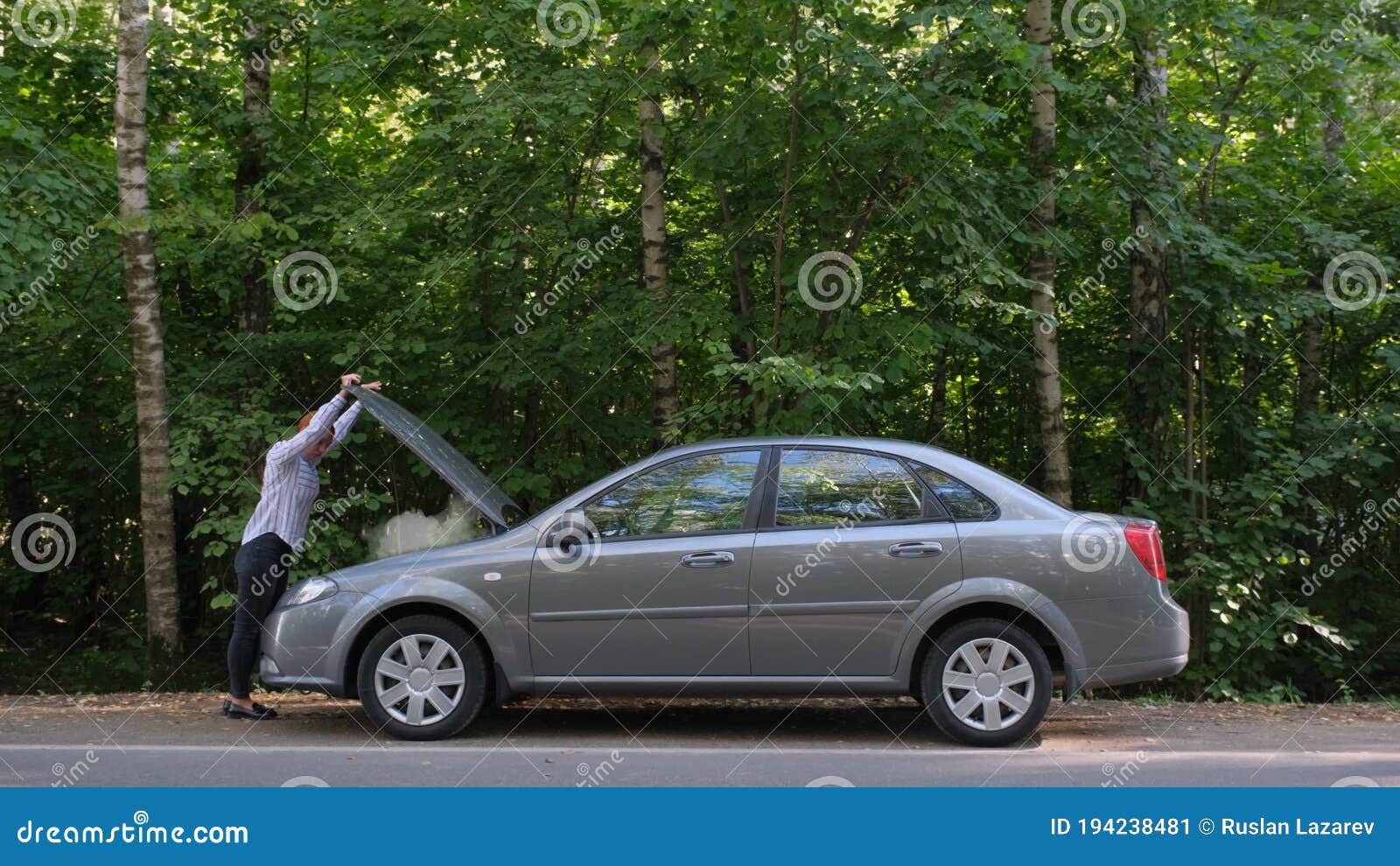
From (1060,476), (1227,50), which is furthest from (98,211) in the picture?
(1227,50)

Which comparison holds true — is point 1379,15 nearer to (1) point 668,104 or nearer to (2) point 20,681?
Answer: (1) point 668,104

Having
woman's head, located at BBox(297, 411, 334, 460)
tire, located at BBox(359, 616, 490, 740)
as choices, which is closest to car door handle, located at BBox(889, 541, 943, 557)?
tire, located at BBox(359, 616, 490, 740)

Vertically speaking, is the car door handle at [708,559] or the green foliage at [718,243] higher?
the green foliage at [718,243]

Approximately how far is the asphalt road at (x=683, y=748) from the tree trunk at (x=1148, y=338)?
3.63 meters

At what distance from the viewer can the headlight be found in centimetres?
716

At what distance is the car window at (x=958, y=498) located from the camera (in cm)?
694

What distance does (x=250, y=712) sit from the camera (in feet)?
26.1

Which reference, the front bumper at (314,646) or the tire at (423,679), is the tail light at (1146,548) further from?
the front bumper at (314,646)

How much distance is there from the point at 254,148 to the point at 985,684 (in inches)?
328

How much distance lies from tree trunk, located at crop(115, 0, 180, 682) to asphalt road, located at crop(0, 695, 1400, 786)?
1.91 meters

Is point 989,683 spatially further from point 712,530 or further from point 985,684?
point 712,530

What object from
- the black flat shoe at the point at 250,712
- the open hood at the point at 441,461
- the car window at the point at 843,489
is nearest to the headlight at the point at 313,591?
the open hood at the point at 441,461

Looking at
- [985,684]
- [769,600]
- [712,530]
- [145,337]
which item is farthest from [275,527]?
[985,684]

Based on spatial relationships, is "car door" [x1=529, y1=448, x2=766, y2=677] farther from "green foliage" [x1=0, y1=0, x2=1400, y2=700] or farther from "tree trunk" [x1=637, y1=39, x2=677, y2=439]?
"tree trunk" [x1=637, y1=39, x2=677, y2=439]
